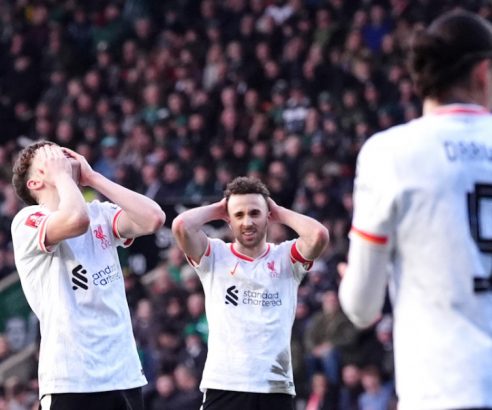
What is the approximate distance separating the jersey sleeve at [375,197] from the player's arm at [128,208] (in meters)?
→ 3.10

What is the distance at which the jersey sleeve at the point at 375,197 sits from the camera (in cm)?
380

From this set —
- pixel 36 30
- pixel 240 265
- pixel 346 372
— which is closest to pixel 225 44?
pixel 36 30

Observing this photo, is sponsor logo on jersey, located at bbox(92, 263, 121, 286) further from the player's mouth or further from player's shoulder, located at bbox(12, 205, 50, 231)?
the player's mouth

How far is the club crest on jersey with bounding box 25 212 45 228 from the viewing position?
6370 mm

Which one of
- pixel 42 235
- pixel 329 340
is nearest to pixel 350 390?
pixel 329 340

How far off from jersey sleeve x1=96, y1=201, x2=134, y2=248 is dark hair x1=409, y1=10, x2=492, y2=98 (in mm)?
3249

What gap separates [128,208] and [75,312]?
71 centimetres

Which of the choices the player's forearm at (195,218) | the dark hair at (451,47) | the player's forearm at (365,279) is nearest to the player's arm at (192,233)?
the player's forearm at (195,218)

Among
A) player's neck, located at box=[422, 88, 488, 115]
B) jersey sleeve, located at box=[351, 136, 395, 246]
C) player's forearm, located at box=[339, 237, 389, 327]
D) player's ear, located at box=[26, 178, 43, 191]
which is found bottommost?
player's forearm, located at box=[339, 237, 389, 327]

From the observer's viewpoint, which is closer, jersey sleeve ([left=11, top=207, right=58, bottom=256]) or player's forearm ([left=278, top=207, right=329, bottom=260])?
jersey sleeve ([left=11, top=207, right=58, bottom=256])

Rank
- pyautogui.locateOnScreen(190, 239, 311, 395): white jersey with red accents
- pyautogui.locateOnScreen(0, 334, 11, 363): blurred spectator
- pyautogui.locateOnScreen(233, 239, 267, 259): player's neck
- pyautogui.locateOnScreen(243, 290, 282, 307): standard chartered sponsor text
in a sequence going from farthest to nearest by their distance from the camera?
pyautogui.locateOnScreen(0, 334, 11, 363): blurred spectator → pyautogui.locateOnScreen(233, 239, 267, 259): player's neck → pyautogui.locateOnScreen(243, 290, 282, 307): standard chartered sponsor text → pyautogui.locateOnScreen(190, 239, 311, 395): white jersey with red accents

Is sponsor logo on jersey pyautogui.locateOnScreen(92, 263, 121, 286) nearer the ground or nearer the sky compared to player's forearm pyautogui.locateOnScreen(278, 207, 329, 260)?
nearer the ground

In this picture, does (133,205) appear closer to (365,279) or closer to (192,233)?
(192,233)

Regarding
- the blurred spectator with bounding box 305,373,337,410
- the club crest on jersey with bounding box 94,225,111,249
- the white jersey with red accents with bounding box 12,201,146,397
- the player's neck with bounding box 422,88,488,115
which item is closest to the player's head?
the club crest on jersey with bounding box 94,225,111,249
